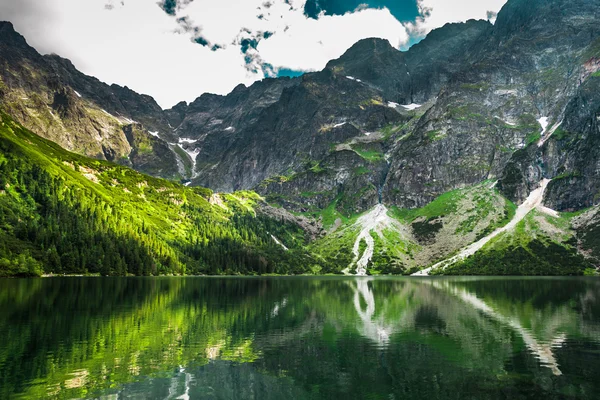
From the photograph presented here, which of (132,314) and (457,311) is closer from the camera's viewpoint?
(132,314)

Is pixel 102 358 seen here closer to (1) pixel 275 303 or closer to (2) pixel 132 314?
(2) pixel 132 314

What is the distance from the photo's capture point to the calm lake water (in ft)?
88.1

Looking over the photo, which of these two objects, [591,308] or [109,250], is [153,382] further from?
[109,250]

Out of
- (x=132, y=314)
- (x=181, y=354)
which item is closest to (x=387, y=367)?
(x=181, y=354)

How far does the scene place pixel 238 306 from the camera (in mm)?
74500

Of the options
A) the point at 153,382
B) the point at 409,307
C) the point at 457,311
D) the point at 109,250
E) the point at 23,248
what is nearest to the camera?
the point at 153,382

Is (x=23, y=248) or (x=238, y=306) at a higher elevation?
(x=23, y=248)

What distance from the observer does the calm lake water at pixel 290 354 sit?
1057 inches

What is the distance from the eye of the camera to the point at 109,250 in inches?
7682

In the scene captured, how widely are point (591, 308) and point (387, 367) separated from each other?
59.7 meters

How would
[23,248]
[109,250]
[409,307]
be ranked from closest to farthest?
1. [409,307]
2. [23,248]
3. [109,250]

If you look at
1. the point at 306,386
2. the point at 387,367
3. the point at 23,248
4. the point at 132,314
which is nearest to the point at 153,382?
the point at 306,386

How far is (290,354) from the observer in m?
37.4

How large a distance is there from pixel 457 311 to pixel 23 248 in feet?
539
